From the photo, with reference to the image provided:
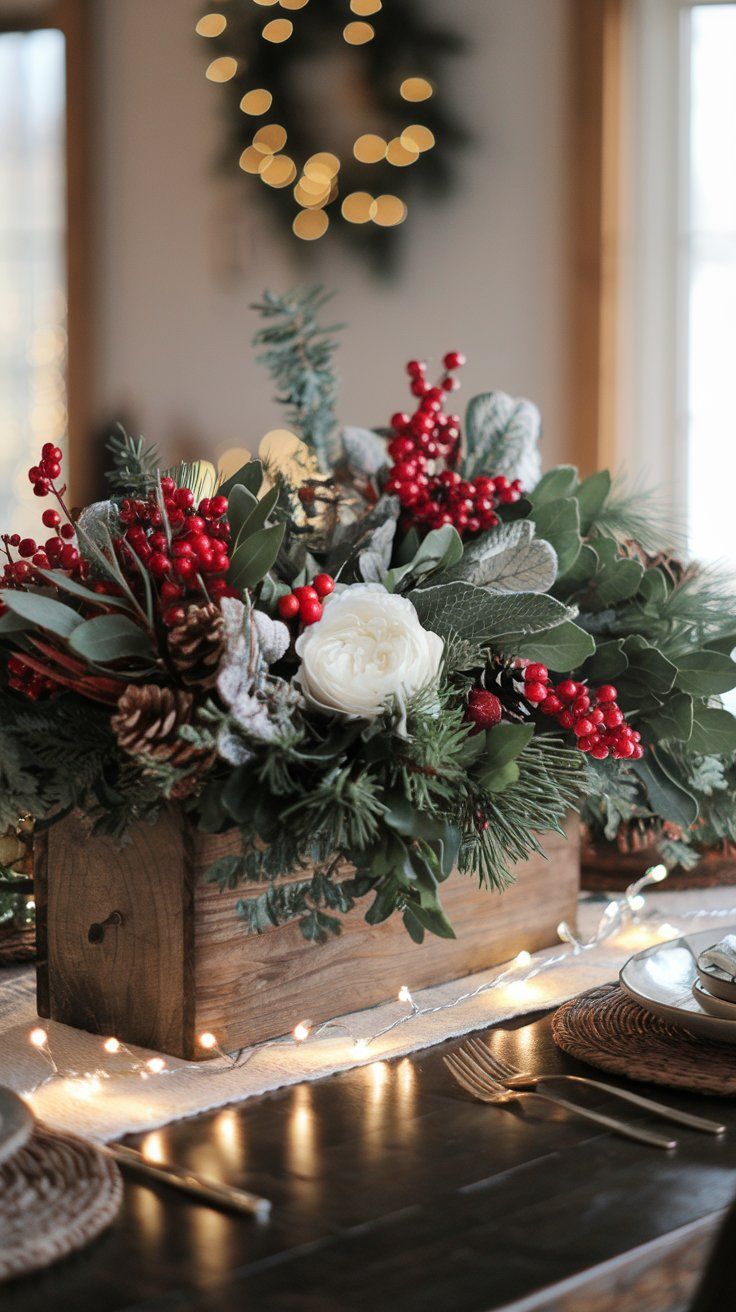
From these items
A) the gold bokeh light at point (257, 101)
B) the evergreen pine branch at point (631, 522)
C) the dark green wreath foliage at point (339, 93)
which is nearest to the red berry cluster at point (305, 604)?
the evergreen pine branch at point (631, 522)

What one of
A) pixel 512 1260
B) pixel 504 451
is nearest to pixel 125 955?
pixel 512 1260

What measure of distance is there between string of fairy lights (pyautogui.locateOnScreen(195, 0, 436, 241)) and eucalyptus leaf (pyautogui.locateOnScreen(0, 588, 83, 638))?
2039mm

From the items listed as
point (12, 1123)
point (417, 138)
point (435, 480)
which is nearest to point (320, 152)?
point (417, 138)

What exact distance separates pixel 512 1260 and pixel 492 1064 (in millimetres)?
237

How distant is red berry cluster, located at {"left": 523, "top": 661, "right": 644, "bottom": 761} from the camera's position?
845 millimetres

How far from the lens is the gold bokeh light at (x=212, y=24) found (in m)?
2.73

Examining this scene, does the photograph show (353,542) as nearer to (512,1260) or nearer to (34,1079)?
(34,1079)

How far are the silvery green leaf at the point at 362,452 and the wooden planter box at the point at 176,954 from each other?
0.38 metres

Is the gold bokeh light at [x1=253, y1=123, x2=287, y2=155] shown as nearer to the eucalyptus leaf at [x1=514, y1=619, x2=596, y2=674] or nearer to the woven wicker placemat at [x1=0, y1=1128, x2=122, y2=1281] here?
the eucalyptus leaf at [x1=514, y1=619, x2=596, y2=674]

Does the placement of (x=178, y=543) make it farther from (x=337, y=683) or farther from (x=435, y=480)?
(x=435, y=480)

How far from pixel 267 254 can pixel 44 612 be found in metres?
2.19

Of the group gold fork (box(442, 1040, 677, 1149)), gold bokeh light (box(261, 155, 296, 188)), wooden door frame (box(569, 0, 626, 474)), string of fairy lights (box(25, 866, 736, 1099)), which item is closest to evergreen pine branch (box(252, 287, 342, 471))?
string of fairy lights (box(25, 866, 736, 1099))

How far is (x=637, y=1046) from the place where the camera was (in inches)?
31.2

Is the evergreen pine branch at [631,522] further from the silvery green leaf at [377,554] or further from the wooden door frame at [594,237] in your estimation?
the wooden door frame at [594,237]
